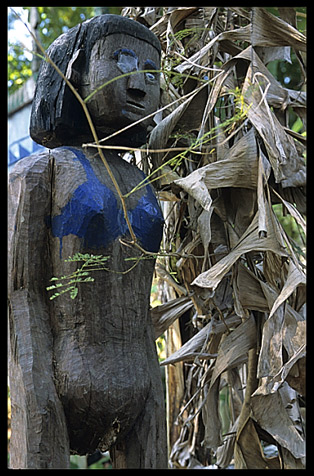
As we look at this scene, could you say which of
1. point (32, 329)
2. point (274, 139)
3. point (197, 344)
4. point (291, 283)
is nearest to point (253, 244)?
point (291, 283)

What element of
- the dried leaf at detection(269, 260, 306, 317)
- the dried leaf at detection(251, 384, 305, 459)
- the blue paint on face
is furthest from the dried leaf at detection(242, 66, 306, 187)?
the dried leaf at detection(251, 384, 305, 459)

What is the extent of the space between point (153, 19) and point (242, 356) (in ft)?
4.20

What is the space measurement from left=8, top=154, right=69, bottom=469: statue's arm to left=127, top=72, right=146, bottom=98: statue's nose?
28cm

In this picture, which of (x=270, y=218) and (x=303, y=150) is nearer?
(x=270, y=218)

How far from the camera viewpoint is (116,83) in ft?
4.91

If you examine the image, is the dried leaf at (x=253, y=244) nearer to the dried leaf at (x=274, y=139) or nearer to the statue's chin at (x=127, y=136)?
the dried leaf at (x=274, y=139)

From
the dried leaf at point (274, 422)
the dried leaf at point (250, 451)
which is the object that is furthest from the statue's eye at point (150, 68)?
the dried leaf at point (250, 451)

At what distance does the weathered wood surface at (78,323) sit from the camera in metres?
1.36

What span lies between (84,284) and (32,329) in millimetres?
160
